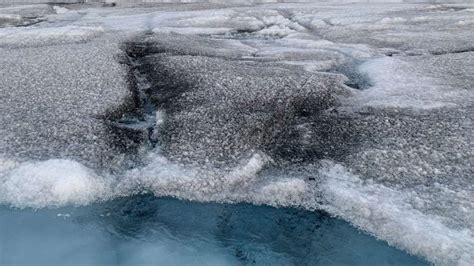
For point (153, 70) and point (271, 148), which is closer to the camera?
point (271, 148)

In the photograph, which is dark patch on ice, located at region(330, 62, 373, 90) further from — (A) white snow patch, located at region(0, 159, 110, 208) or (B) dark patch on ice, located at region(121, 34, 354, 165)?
(A) white snow patch, located at region(0, 159, 110, 208)

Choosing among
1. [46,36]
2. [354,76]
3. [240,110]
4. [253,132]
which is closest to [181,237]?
[253,132]

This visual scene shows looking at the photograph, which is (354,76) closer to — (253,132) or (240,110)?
(240,110)

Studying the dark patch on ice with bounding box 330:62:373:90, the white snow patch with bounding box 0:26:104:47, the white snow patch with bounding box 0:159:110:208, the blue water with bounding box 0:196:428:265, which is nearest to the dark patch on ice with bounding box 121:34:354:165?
the dark patch on ice with bounding box 330:62:373:90

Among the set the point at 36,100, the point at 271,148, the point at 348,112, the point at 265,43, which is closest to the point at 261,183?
the point at 271,148

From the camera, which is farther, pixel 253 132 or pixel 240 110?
pixel 240 110

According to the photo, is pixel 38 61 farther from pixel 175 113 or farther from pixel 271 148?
pixel 271 148
